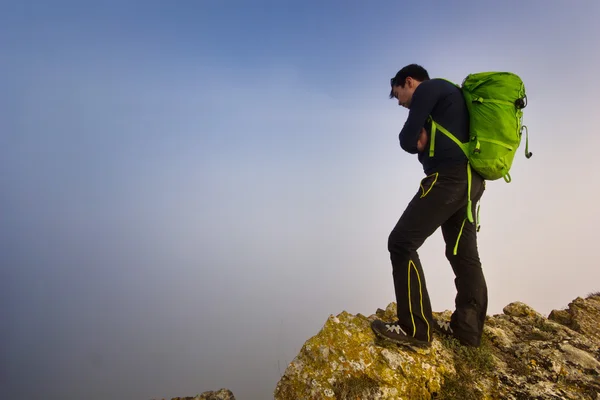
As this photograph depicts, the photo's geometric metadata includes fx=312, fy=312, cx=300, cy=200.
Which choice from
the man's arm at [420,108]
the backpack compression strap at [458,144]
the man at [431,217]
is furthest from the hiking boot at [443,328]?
the man's arm at [420,108]

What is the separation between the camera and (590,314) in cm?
605

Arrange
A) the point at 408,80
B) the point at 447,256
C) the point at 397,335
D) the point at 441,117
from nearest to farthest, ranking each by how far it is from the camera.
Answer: the point at 441,117
the point at 397,335
the point at 408,80
the point at 447,256

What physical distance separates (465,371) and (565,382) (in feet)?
3.84

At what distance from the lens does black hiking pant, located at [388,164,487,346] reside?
13.3 ft

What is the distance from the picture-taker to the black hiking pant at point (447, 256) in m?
4.07

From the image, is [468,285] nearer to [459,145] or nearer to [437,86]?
A: [459,145]

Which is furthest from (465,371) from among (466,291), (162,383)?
(162,383)

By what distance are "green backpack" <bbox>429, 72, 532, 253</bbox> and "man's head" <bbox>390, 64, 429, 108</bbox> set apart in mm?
730

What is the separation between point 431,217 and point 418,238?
321mm

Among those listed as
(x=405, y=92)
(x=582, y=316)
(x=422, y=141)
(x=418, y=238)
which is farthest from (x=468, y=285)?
(x=582, y=316)

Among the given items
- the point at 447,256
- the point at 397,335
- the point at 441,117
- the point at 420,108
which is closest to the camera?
the point at 420,108

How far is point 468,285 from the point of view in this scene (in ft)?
14.7

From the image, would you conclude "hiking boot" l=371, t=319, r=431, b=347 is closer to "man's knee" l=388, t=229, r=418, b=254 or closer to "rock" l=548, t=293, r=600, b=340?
"man's knee" l=388, t=229, r=418, b=254

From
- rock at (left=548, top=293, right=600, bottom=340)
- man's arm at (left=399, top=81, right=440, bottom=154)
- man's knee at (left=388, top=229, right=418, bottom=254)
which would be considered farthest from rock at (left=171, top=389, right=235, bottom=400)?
rock at (left=548, top=293, right=600, bottom=340)
